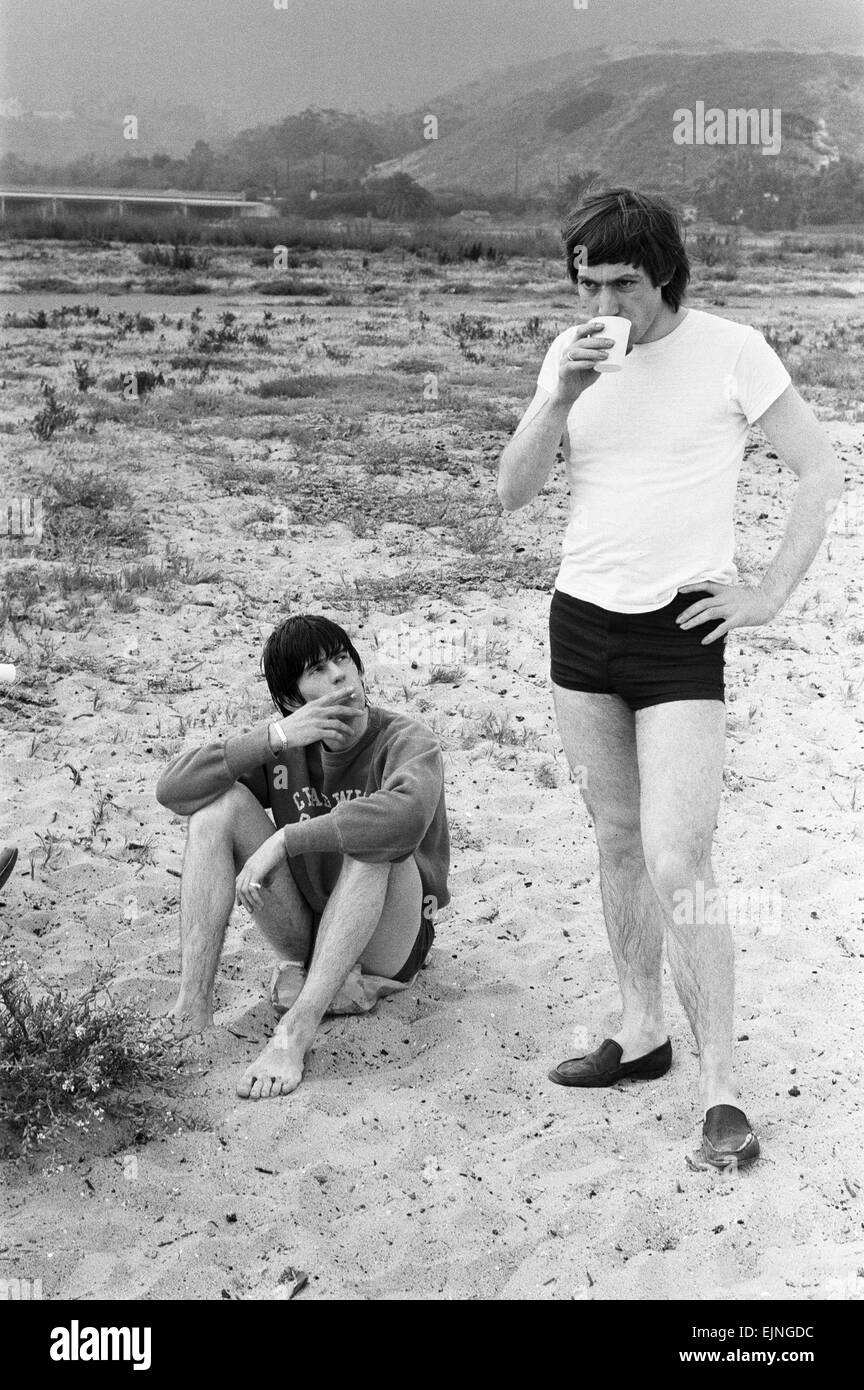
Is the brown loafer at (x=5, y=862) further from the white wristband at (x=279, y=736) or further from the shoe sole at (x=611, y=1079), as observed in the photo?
the shoe sole at (x=611, y=1079)

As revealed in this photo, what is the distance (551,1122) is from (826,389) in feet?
35.2

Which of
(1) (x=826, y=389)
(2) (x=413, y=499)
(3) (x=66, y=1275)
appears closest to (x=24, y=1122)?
(3) (x=66, y=1275)

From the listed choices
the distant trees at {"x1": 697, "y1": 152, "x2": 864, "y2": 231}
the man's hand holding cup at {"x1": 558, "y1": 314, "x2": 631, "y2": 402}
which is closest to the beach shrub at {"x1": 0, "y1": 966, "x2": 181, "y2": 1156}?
the man's hand holding cup at {"x1": 558, "y1": 314, "x2": 631, "y2": 402}

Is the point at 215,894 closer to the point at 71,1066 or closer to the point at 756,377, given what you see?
the point at 71,1066

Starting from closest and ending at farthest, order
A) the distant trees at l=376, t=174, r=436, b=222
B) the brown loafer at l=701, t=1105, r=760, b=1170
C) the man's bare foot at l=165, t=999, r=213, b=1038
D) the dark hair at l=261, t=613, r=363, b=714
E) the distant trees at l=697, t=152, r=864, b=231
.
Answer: the brown loafer at l=701, t=1105, r=760, b=1170 → the dark hair at l=261, t=613, r=363, b=714 → the man's bare foot at l=165, t=999, r=213, b=1038 → the distant trees at l=376, t=174, r=436, b=222 → the distant trees at l=697, t=152, r=864, b=231

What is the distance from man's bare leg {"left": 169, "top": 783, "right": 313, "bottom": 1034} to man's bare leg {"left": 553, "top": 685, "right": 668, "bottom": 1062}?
2.49 feet

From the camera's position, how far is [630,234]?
2.73 meters

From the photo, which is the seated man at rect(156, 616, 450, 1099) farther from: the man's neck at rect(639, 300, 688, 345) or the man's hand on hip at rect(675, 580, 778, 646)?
the man's neck at rect(639, 300, 688, 345)

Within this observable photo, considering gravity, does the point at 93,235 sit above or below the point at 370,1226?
above

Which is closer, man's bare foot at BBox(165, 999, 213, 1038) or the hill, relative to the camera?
man's bare foot at BBox(165, 999, 213, 1038)

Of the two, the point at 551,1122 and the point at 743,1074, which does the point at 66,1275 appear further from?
the point at 743,1074

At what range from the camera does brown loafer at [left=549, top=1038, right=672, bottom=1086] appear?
10.9ft

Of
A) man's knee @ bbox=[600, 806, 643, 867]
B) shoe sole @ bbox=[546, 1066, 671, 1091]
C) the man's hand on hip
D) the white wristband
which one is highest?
the man's hand on hip

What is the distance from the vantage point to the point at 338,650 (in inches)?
133
